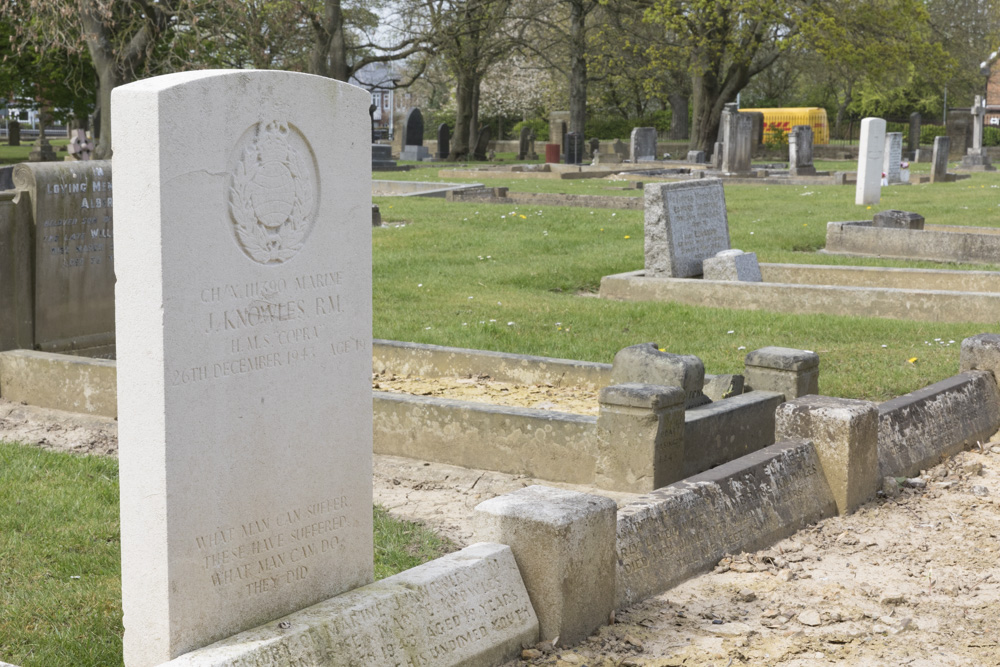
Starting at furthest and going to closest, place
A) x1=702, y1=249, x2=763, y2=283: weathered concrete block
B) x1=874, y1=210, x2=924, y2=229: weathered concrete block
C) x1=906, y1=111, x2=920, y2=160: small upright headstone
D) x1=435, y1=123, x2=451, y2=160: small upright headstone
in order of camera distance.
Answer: x1=906, y1=111, x2=920, y2=160: small upright headstone → x1=435, y1=123, x2=451, y2=160: small upright headstone → x1=874, y1=210, x2=924, y2=229: weathered concrete block → x1=702, y1=249, x2=763, y2=283: weathered concrete block

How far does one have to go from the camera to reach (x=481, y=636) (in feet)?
12.4

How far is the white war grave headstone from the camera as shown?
10.6 feet

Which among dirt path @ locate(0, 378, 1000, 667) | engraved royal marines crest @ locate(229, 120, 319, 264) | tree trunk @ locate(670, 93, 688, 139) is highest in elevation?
tree trunk @ locate(670, 93, 688, 139)

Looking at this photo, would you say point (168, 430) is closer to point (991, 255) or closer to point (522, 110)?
point (991, 255)

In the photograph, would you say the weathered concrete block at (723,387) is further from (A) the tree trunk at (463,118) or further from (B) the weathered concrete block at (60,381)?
(A) the tree trunk at (463,118)

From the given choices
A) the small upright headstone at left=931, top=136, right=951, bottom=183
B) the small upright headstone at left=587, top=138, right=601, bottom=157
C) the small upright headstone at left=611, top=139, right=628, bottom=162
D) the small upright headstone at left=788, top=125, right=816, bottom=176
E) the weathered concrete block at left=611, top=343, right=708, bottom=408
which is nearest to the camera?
the weathered concrete block at left=611, top=343, right=708, bottom=408

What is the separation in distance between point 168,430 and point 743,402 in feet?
13.1

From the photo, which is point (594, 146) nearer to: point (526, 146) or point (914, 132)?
point (526, 146)

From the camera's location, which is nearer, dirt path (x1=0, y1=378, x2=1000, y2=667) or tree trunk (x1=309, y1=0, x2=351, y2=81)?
dirt path (x1=0, y1=378, x2=1000, y2=667)

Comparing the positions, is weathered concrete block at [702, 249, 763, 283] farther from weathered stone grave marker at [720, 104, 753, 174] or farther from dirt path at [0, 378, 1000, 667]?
weathered stone grave marker at [720, 104, 753, 174]

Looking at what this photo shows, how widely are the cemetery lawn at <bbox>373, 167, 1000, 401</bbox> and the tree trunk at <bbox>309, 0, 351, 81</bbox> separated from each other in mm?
13570

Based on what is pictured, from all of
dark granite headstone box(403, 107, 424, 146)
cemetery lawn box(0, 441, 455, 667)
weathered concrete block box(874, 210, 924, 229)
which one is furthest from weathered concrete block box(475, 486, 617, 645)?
dark granite headstone box(403, 107, 424, 146)

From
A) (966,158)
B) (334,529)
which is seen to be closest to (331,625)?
Result: (334,529)

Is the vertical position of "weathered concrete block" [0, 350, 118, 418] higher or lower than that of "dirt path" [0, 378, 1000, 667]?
higher
